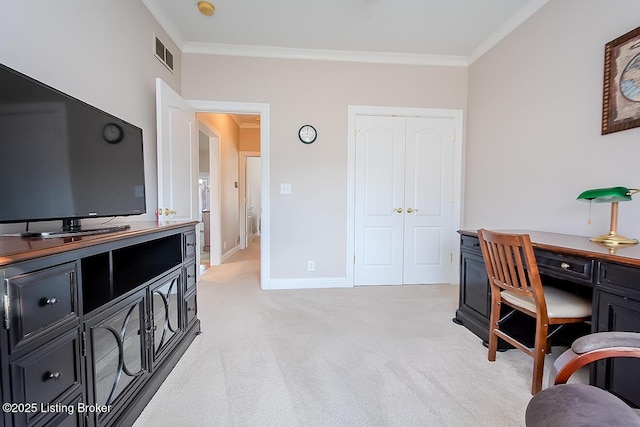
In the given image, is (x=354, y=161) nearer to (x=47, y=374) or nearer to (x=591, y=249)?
(x=591, y=249)

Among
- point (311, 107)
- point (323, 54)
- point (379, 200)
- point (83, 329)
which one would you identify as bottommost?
point (83, 329)

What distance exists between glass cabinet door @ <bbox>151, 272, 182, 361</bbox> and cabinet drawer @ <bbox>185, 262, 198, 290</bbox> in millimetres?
115

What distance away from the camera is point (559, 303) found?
161 centimetres

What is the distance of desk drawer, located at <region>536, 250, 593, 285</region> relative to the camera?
144 cm

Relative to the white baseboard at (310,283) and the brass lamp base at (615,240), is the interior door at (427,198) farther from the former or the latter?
the brass lamp base at (615,240)

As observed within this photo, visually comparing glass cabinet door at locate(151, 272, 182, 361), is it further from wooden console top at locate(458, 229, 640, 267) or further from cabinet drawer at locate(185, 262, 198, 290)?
wooden console top at locate(458, 229, 640, 267)

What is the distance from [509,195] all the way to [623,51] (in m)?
1.28

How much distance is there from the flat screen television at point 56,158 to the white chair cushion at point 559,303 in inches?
91.6

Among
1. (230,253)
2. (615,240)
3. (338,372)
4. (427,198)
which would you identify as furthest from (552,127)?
(230,253)

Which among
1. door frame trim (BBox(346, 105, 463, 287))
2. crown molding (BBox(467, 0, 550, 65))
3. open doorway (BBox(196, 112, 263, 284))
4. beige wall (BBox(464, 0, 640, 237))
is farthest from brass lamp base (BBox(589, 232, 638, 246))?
open doorway (BBox(196, 112, 263, 284))

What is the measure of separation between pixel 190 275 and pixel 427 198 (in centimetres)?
273

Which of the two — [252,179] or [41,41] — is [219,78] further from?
[252,179]

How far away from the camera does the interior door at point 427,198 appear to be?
341cm

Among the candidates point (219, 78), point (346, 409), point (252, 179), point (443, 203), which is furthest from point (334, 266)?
point (252, 179)
